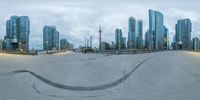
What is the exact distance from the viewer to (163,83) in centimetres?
2273

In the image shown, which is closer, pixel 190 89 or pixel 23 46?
pixel 190 89

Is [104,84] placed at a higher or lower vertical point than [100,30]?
lower

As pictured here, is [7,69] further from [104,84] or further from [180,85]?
[180,85]

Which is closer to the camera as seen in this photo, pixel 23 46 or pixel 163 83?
pixel 163 83

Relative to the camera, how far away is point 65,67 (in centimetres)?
2798

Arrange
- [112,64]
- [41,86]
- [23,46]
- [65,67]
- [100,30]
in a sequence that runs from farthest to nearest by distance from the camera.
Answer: [100,30]
[23,46]
[112,64]
[65,67]
[41,86]

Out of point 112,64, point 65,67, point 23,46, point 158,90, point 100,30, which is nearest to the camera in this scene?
point 158,90

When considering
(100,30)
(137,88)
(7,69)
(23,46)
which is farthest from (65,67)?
(100,30)

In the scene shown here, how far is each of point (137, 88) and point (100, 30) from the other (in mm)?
74889

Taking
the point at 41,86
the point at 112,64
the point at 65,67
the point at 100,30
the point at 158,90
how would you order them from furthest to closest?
the point at 100,30
the point at 112,64
the point at 65,67
the point at 41,86
the point at 158,90

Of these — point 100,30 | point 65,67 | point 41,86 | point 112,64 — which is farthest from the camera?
point 100,30

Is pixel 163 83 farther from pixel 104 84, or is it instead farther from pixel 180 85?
pixel 104 84

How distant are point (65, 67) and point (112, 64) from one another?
4186 mm

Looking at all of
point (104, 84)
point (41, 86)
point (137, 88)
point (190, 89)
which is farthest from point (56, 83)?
point (190, 89)
